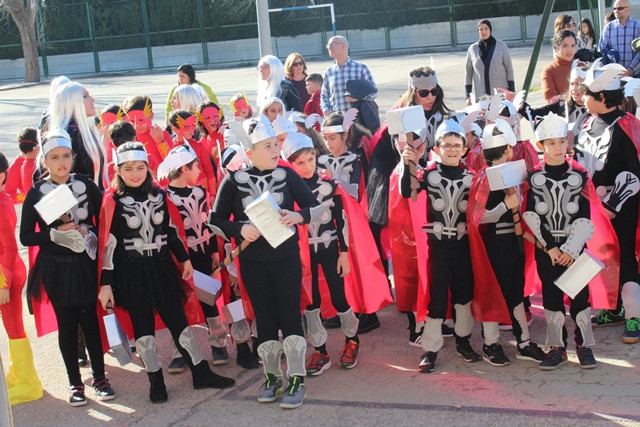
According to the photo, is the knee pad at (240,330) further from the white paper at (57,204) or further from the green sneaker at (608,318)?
the green sneaker at (608,318)

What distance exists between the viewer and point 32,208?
5727 millimetres

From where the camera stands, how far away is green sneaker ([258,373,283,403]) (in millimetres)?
5523

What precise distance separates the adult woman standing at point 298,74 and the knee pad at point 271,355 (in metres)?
5.44

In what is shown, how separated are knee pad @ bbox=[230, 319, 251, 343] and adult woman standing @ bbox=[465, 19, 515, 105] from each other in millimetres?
5684

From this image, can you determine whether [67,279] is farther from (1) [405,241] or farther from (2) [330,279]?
(1) [405,241]

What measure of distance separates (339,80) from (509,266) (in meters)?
4.38

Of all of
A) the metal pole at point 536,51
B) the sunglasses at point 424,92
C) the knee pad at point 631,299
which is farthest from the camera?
the metal pole at point 536,51

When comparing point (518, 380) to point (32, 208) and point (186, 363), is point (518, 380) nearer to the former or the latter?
point (186, 363)

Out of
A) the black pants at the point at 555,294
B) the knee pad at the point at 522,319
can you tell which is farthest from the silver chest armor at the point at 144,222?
the black pants at the point at 555,294

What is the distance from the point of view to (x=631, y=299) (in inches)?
243

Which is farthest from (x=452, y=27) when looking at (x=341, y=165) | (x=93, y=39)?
(x=341, y=165)

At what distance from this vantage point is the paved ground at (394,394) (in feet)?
16.7

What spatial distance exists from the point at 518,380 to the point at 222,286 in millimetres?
2269

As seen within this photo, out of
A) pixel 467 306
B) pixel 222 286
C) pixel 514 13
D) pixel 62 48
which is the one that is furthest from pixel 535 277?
pixel 62 48
